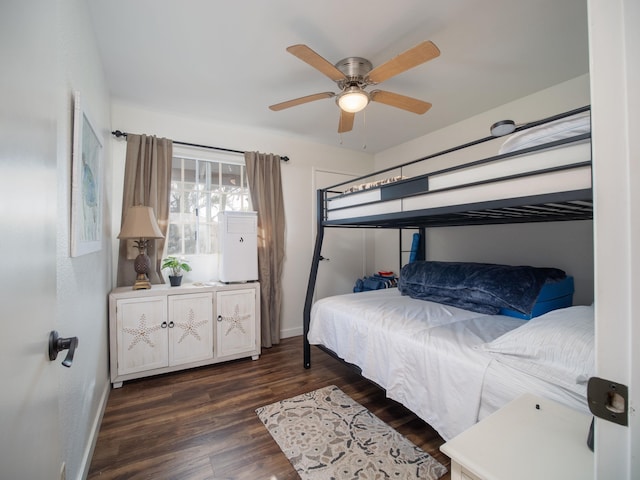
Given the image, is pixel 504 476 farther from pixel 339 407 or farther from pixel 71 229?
pixel 71 229

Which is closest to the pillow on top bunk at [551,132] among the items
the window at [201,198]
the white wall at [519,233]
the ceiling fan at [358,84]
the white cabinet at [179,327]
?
the ceiling fan at [358,84]

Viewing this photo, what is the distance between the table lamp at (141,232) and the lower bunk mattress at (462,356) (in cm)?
179

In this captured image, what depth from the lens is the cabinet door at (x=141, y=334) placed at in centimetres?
231

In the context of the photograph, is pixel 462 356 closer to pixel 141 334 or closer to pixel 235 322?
pixel 235 322

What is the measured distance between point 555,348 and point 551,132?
0.91 metres

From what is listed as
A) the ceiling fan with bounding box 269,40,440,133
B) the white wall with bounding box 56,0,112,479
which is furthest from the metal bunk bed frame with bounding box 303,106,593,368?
the white wall with bounding box 56,0,112,479

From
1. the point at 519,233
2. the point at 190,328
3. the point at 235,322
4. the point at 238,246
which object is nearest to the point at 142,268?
the point at 190,328

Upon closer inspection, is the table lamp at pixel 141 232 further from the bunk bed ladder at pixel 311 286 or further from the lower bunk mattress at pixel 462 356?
the lower bunk mattress at pixel 462 356

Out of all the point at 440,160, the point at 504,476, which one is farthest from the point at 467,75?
the point at 504,476

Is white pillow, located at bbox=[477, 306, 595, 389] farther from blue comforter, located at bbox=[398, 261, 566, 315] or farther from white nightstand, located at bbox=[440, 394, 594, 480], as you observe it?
blue comforter, located at bbox=[398, 261, 566, 315]

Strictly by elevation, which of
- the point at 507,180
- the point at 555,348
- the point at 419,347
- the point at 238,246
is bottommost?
the point at 419,347

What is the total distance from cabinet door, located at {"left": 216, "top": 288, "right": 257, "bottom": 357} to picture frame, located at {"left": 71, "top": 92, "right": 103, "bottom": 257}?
1232mm

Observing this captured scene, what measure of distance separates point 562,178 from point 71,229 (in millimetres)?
2095

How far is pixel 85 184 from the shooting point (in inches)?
57.5
